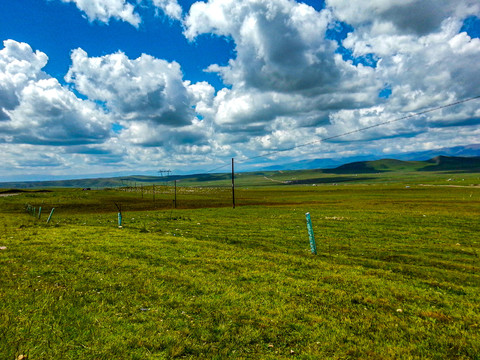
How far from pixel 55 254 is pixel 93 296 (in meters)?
8.69

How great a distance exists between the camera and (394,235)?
89.4 feet

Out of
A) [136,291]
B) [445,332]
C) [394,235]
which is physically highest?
[136,291]

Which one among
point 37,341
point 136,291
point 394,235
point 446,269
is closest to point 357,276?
Answer: point 446,269

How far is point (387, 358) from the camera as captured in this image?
23.1ft

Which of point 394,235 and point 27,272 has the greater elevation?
point 27,272

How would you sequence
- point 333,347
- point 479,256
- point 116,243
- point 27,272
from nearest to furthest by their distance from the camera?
point 333,347, point 27,272, point 479,256, point 116,243

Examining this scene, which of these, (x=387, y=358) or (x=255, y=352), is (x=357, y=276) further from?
(x=255, y=352)

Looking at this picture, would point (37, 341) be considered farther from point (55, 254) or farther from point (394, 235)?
point (394, 235)

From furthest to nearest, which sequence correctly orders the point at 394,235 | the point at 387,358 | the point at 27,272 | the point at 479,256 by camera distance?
the point at 394,235, the point at 479,256, the point at 27,272, the point at 387,358

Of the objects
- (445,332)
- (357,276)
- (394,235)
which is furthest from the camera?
(394,235)

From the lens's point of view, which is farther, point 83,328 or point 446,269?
point 446,269

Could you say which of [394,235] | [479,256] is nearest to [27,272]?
[479,256]

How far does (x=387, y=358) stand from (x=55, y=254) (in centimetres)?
1822

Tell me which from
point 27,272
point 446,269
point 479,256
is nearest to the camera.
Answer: point 27,272
